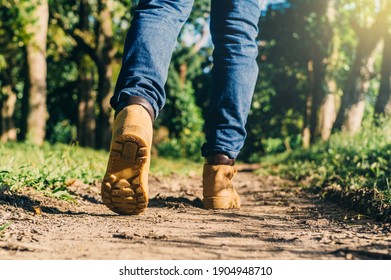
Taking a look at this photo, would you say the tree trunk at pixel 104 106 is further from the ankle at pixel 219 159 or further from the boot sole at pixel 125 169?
the boot sole at pixel 125 169

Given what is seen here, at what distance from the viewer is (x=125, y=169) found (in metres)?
2.23

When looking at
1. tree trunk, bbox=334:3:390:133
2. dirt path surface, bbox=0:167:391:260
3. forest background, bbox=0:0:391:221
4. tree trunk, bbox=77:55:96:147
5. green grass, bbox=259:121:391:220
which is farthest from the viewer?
tree trunk, bbox=77:55:96:147

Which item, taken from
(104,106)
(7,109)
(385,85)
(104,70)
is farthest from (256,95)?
(385,85)

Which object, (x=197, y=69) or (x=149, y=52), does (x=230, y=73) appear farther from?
(x=197, y=69)

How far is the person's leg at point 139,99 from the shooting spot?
223cm

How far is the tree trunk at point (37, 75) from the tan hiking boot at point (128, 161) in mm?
11139

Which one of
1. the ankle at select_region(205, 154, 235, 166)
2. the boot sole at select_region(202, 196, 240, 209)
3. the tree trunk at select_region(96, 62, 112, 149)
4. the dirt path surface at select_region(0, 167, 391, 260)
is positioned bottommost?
the dirt path surface at select_region(0, 167, 391, 260)

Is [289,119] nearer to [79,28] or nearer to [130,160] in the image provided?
[79,28]

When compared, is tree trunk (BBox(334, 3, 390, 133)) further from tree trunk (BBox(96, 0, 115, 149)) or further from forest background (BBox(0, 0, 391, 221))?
tree trunk (BBox(96, 0, 115, 149))

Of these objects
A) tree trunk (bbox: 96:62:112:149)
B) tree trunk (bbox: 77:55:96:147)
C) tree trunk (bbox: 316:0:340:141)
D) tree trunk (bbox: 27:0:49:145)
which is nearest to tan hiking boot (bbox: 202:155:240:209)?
tree trunk (bbox: 27:0:49:145)

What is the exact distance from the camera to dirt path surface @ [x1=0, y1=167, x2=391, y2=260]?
166 cm

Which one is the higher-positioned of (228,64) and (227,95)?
(228,64)

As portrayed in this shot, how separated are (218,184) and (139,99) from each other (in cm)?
80

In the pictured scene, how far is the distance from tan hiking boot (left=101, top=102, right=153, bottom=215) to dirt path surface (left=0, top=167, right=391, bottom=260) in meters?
0.13
